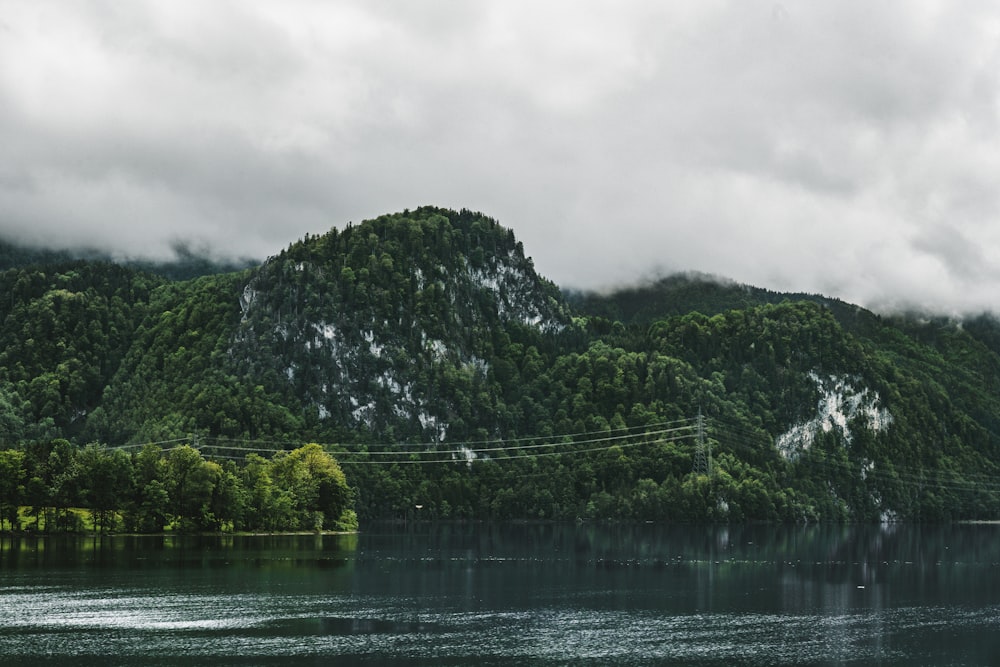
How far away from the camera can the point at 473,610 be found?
103125 millimetres

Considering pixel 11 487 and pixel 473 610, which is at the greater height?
pixel 11 487

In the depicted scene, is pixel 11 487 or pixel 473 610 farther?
pixel 11 487

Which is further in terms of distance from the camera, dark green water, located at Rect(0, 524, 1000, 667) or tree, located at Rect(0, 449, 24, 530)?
tree, located at Rect(0, 449, 24, 530)

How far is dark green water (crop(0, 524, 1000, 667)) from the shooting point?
80000mm

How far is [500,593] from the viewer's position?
387ft

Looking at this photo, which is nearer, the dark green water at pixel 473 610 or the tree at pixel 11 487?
the dark green water at pixel 473 610

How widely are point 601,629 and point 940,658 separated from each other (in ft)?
82.7

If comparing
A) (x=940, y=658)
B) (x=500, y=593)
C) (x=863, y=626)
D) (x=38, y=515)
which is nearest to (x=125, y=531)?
(x=38, y=515)

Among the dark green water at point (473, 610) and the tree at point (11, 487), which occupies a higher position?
the tree at point (11, 487)

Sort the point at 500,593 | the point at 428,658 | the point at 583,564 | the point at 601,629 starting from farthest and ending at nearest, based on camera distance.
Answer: the point at 583,564 → the point at 500,593 → the point at 601,629 → the point at 428,658

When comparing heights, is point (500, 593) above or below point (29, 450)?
below

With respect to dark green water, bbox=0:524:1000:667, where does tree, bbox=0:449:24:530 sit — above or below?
Result: above

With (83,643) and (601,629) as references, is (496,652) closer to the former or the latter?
(601,629)

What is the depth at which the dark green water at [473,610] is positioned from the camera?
262 feet
